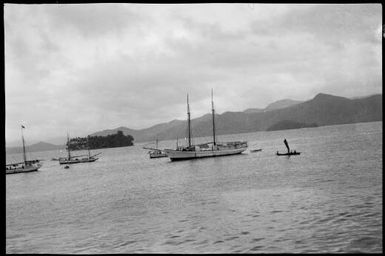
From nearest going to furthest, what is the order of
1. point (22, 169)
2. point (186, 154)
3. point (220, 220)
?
point (220, 220)
point (186, 154)
point (22, 169)

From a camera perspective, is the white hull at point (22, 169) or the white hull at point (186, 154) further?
the white hull at point (22, 169)

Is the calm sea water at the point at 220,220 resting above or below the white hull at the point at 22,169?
above

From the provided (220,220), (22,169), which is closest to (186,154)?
(22,169)

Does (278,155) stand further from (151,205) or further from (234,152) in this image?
(151,205)

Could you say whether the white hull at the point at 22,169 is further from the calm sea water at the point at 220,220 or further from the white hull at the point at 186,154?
the calm sea water at the point at 220,220

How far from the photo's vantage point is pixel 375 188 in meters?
24.1

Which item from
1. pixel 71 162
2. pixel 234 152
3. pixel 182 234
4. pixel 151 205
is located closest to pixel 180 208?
pixel 151 205

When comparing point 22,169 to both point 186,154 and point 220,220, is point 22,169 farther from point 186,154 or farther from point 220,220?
point 220,220

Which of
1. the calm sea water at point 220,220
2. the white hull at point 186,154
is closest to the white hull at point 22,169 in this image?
the white hull at point 186,154

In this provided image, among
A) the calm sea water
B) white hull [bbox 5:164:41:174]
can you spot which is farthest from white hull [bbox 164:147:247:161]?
the calm sea water

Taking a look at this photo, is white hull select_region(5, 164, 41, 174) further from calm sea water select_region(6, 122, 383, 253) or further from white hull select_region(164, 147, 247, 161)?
calm sea water select_region(6, 122, 383, 253)

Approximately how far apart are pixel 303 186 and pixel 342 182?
9.95 ft

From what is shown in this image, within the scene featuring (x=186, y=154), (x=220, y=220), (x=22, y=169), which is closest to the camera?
(x=220, y=220)

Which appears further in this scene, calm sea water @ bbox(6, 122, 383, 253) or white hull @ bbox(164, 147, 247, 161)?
white hull @ bbox(164, 147, 247, 161)
